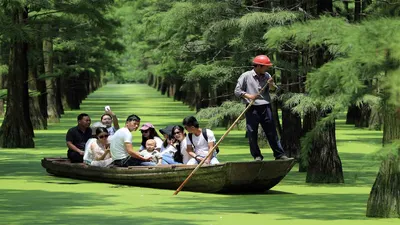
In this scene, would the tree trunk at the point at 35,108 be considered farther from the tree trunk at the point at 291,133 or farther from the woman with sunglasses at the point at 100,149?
the woman with sunglasses at the point at 100,149

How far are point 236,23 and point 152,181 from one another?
574 cm

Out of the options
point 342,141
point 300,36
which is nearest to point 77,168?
point 300,36

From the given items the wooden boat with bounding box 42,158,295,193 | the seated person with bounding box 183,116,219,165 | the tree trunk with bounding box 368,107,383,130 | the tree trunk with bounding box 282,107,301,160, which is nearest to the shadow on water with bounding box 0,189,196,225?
the wooden boat with bounding box 42,158,295,193

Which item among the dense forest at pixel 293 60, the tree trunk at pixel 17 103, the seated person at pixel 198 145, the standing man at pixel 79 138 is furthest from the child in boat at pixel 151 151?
the tree trunk at pixel 17 103

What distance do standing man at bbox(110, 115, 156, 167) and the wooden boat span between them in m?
0.35

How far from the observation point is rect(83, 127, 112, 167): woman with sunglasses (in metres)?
19.8

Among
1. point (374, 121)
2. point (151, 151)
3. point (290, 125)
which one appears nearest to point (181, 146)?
point (151, 151)

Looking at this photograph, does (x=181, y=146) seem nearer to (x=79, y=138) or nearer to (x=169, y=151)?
(x=169, y=151)

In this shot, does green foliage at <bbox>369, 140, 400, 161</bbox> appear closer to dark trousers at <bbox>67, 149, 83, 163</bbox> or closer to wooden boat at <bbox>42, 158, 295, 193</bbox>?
wooden boat at <bbox>42, 158, 295, 193</bbox>

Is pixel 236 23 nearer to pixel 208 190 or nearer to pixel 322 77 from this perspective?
pixel 208 190

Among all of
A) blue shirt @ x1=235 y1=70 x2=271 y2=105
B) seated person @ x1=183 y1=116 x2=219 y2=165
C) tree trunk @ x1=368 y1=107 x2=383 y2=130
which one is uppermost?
blue shirt @ x1=235 y1=70 x2=271 y2=105

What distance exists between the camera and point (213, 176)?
54.7 feet

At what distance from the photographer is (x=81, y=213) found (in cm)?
1386

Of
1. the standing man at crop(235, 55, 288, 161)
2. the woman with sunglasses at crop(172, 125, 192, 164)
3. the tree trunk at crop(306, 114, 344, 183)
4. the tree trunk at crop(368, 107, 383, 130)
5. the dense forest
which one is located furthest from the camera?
the tree trunk at crop(368, 107, 383, 130)
